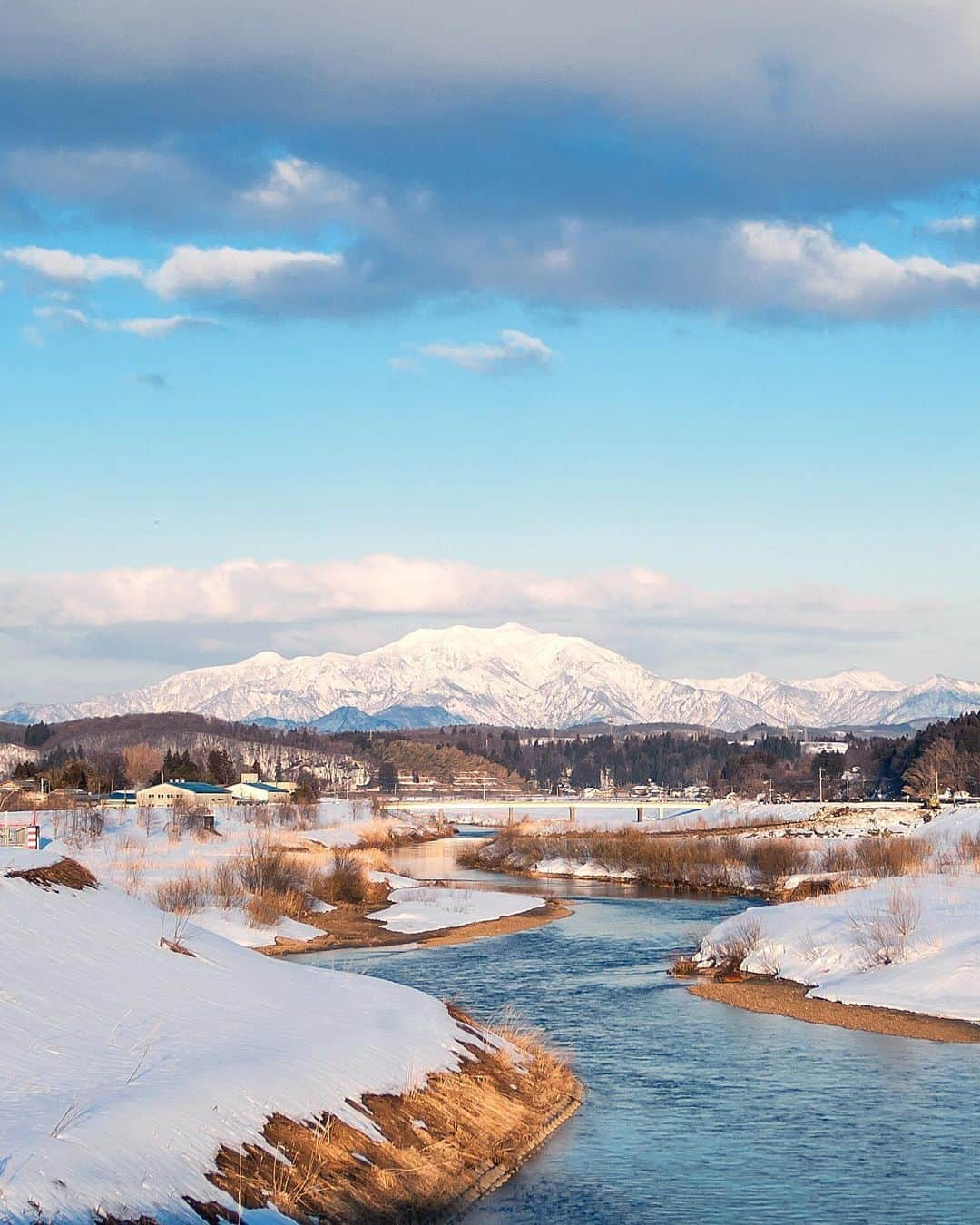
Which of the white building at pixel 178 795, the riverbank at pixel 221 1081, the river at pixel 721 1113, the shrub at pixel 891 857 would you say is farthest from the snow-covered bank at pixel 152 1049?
the white building at pixel 178 795

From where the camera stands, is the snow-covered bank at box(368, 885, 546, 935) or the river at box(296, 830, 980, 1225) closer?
the river at box(296, 830, 980, 1225)

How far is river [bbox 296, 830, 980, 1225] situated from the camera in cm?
2177

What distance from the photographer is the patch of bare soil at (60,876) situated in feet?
95.1

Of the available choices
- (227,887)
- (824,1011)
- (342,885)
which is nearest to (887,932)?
(824,1011)

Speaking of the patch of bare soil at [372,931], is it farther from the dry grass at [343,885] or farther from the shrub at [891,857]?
the shrub at [891,857]

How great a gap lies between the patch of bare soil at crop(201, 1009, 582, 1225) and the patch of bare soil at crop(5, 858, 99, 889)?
9.43 metres

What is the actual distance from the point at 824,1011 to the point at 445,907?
3427 cm

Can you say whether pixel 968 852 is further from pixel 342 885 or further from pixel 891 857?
pixel 342 885

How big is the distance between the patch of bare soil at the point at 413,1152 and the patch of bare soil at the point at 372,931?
28.0 m

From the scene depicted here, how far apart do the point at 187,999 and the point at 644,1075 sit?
432 inches

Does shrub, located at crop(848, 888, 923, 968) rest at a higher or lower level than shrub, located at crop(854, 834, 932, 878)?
higher

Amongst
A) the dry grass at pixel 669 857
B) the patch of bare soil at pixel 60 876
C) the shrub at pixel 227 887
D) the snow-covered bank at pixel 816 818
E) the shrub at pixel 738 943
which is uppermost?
the patch of bare soil at pixel 60 876

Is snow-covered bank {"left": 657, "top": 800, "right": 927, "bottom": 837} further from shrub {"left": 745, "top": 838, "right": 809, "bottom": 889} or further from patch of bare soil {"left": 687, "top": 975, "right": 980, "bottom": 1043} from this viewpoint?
patch of bare soil {"left": 687, "top": 975, "right": 980, "bottom": 1043}

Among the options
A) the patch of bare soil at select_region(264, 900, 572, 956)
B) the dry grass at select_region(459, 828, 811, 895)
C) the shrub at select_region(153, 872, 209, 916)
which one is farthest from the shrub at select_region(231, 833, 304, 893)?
the dry grass at select_region(459, 828, 811, 895)
